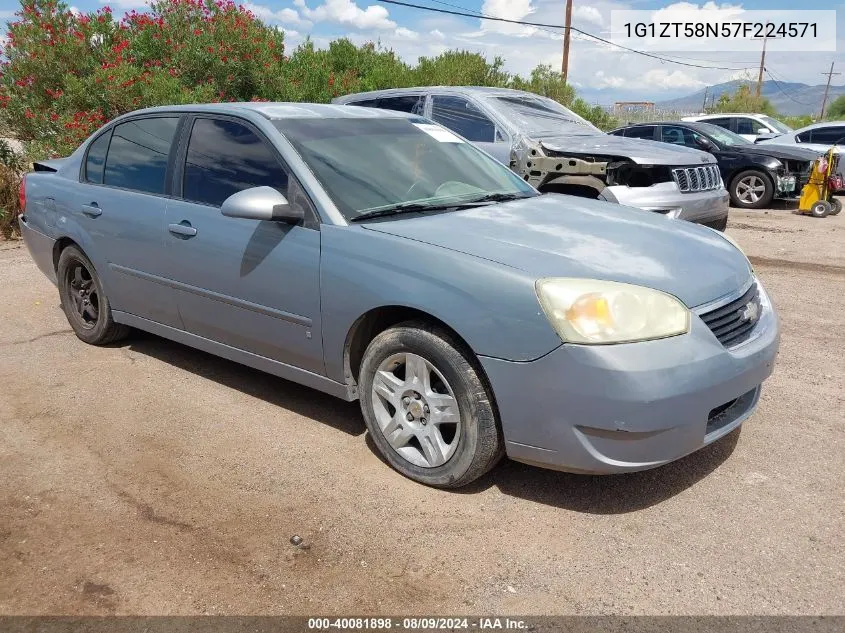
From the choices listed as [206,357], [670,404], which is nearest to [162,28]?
[206,357]

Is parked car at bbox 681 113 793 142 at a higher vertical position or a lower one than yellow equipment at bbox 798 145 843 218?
higher

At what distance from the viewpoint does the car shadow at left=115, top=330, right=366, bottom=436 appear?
4.19m

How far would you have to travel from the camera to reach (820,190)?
474 inches

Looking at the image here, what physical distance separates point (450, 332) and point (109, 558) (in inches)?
63.8

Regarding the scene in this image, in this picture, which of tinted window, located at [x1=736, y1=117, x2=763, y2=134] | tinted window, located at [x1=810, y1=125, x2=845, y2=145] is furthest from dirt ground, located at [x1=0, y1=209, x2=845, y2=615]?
tinted window, located at [x1=736, y1=117, x2=763, y2=134]

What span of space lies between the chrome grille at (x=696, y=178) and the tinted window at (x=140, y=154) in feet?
16.4

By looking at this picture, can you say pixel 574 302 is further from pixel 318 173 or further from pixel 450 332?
pixel 318 173

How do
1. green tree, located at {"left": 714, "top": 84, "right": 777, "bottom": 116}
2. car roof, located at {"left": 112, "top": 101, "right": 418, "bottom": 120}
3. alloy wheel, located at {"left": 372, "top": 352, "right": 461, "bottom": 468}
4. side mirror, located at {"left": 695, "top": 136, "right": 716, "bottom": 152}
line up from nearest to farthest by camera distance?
alloy wheel, located at {"left": 372, "top": 352, "right": 461, "bottom": 468}, car roof, located at {"left": 112, "top": 101, "right": 418, "bottom": 120}, side mirror, located at {"left": 695, "top": 136, "right": 716, "bottom": 152}, green tree, located at {"left": 714, "top": 84, "right": 777, "bottom": 116}

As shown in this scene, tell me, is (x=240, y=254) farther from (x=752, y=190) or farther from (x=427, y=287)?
(x=752, y=190)

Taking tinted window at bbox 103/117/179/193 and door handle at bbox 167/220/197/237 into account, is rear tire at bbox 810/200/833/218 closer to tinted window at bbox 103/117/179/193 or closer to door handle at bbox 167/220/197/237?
tinted window at bbox 103/117/179/193

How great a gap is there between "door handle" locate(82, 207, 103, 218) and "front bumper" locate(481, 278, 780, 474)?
10.2 ft

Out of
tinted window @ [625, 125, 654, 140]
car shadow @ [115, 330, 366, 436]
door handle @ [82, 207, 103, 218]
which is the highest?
door handle @ [82, 207, 103, 218]

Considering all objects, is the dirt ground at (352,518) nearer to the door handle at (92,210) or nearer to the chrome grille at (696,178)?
the door handle at (92,210)

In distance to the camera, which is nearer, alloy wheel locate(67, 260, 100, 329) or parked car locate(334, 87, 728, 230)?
alloy wheel locate(67, 260, 100, 329)
